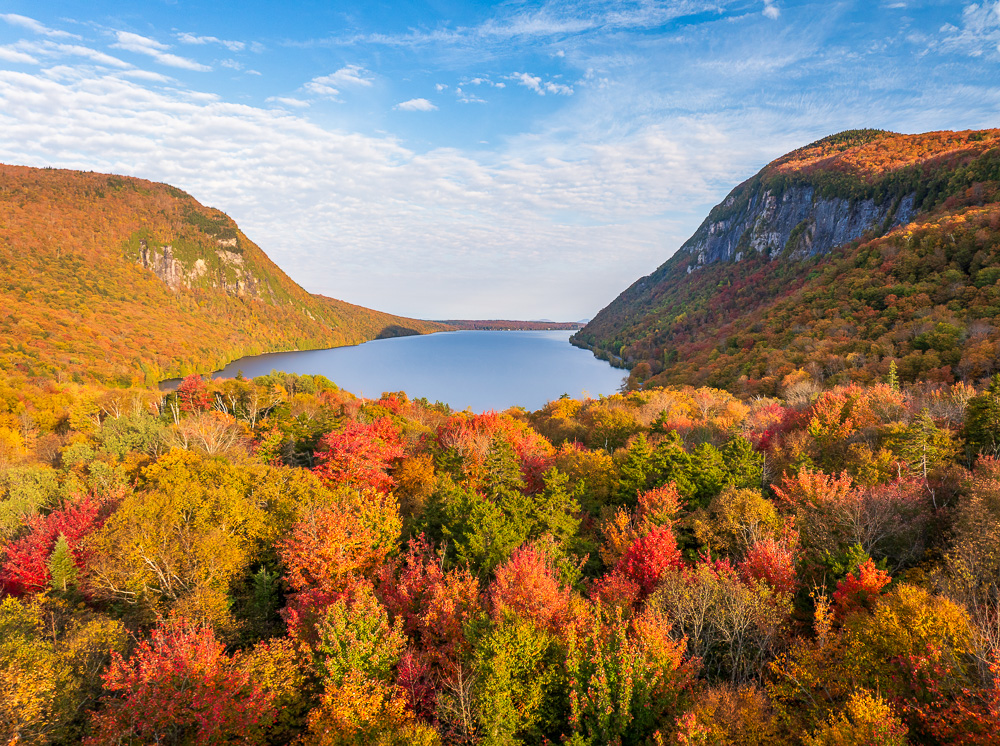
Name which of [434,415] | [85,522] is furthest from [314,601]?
[434,415]

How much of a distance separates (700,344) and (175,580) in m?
121

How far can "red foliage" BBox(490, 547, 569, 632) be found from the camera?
55.0ft

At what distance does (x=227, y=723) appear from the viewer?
15.0 m

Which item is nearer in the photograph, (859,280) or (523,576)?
(523,576)

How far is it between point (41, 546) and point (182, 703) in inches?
756

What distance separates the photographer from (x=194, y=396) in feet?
215

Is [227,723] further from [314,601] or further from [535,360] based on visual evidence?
[535,360]

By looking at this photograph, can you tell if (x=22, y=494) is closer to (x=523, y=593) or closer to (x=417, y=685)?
(x=417, y=685)

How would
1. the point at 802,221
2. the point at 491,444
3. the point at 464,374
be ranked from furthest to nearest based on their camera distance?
the point at 802,221, the point at 464,374, the point at 491,444

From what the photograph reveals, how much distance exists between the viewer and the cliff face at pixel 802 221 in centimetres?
10650

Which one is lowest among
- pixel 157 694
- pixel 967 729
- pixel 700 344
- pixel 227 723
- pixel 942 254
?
pixel 227 723

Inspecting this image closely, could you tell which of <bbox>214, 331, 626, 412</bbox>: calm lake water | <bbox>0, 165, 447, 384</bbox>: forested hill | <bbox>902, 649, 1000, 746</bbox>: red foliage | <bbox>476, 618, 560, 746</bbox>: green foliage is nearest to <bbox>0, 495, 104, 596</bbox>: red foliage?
<bbox>476, 618, 560, 746</bbox>: green foliage

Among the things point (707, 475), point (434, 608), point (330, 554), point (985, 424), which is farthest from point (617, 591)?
point (985, 424)

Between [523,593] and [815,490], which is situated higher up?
[815,490]
